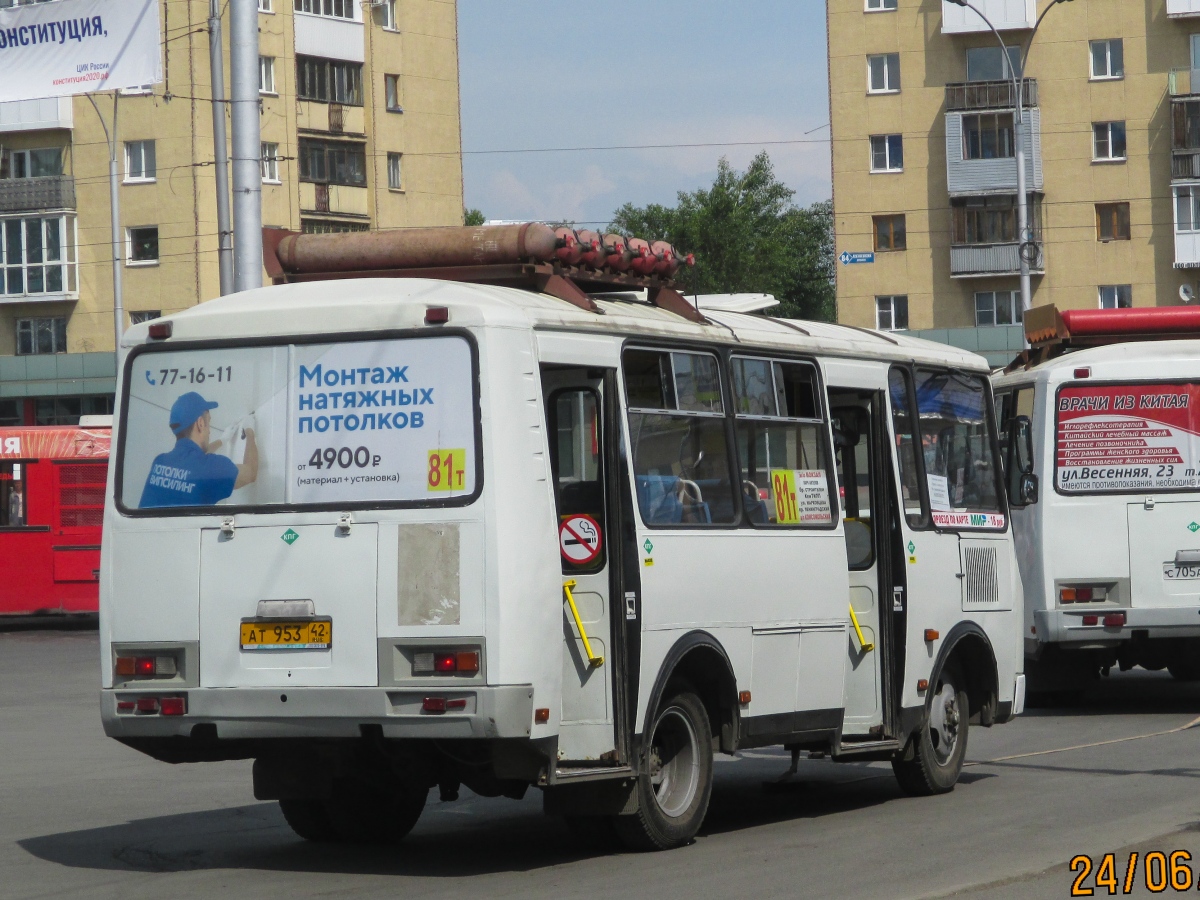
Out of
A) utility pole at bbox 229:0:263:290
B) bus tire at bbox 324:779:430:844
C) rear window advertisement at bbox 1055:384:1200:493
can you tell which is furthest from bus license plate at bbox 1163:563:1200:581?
bus tire at bbox 324:779:430:844

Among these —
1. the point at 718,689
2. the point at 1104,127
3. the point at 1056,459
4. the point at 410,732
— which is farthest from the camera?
the point at 1104,127

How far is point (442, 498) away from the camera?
8078mm

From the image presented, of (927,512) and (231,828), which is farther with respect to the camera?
(927,512)

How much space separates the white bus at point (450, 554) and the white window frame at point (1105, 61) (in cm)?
4858

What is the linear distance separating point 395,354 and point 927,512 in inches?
167

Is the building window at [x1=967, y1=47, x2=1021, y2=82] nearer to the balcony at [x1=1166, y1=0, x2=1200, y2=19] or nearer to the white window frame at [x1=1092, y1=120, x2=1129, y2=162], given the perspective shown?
the white window frame at [x1=1092, y1=120, x2=1129, y2=162]

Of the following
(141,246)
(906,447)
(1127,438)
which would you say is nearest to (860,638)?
(906,447)

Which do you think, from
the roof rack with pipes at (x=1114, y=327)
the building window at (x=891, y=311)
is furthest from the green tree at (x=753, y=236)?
the roof rack with pipes at (x=1114, y=327)

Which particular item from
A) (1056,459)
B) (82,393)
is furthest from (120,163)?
(1056,459)

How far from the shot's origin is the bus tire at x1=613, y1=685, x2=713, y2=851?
29.0ft

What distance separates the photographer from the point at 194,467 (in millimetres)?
8578

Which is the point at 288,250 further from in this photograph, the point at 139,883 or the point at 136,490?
the point at 139,883

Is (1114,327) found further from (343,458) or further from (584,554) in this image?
(343,458)

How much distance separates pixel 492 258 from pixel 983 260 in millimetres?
49461
